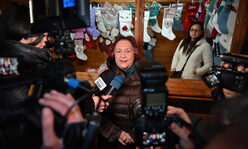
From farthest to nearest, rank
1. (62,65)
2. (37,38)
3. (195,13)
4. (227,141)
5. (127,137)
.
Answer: (195,13) < (127,137) < (37,38) < (62,65) < (227,141)

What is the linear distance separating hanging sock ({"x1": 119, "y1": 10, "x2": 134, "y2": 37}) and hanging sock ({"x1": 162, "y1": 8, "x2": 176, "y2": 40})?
459 mm

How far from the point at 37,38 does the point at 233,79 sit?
133cm

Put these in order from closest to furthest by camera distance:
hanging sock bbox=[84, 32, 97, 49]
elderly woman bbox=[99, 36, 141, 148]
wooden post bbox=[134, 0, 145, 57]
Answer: elderly woman bbox=[99, 36, 141, 148], wooden post bbox=[134, 0, 145, 57], hanging sock bbox=[84, 32, 97, 49]

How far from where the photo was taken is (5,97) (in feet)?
2.46

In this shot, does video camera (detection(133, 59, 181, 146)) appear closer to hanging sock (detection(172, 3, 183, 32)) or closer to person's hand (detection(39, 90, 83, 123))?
person's hand (detection(39, 90, 83, 123))

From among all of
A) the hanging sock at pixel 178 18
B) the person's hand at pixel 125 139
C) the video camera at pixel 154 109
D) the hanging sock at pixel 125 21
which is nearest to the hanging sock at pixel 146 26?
the hanging sock at pixel 125 21

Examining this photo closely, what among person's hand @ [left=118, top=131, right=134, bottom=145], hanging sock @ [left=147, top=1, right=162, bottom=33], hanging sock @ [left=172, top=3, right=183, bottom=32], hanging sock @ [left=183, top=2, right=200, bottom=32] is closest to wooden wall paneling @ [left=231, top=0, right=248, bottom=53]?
hanging sock @ [left=183, top=2, right=200, bottom=32]

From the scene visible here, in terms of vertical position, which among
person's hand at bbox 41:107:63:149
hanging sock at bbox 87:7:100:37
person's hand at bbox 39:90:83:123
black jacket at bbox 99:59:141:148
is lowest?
black jacket at bbox 99:59:141:148

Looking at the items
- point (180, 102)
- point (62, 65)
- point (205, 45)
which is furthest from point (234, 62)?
point (205, 45)

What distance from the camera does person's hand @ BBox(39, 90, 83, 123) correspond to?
61 centimetres

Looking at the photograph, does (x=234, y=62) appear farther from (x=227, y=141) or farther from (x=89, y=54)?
(x=89, y=54)

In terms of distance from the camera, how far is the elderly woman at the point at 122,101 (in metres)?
1.59

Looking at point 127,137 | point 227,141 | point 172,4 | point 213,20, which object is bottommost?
point 127,137

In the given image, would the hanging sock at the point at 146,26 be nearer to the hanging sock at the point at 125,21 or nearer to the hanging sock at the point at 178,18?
the hanging sock at the point at 125,21
